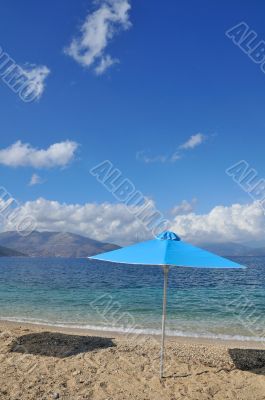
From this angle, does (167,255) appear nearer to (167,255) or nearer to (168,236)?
(167,255)

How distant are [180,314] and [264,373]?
12279 mm

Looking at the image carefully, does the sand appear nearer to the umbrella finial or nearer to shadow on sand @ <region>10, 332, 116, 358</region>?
shadow on sand @ <region>10, 332, 116, 358</region>

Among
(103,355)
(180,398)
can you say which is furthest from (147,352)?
(180,398)

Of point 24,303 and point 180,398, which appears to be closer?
point 180,398

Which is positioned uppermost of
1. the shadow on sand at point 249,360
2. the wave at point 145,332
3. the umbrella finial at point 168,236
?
the umbrella finial at point 168,236

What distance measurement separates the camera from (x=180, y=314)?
20.9 m

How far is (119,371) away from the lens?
8.66m

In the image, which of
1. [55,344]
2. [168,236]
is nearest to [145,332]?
[55,344]

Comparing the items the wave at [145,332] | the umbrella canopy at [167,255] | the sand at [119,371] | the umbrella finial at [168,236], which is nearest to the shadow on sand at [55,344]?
the sand at [119,371]

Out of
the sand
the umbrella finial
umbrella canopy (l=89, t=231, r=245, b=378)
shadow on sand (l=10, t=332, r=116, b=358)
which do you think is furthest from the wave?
the umbrella finial

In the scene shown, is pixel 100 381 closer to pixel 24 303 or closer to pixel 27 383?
pixel 27 383

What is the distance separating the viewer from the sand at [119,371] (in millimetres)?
7477

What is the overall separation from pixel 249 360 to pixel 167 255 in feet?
14.2

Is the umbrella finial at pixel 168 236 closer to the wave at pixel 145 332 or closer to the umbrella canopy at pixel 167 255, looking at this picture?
the umbrella canopy at pixel 167 255
